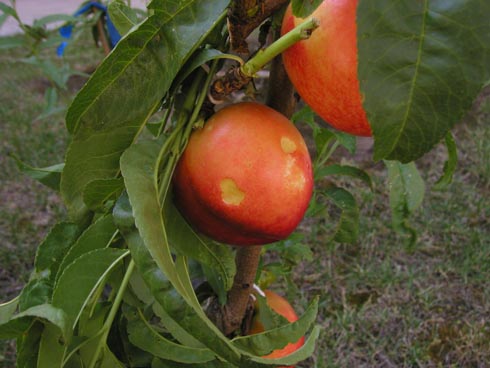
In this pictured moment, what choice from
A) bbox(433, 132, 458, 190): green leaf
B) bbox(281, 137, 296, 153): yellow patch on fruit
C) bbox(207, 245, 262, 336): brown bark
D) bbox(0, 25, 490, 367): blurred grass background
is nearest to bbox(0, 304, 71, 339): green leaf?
bbox(281, 137, 296, 153): yellow patch on fruit

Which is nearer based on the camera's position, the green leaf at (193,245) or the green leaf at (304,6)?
the green leaf at (304,6)

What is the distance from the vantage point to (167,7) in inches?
17.9

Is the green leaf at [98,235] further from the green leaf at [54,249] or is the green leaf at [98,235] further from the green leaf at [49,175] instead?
the green leaf at [49,175]

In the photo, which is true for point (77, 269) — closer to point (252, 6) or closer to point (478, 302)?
point (252, 6)

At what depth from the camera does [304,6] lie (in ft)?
1.35

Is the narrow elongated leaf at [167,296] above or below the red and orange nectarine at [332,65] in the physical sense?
below

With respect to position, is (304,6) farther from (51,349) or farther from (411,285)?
(411,285)

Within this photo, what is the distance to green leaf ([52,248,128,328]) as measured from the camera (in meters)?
0.48

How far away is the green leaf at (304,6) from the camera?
1.33 feet

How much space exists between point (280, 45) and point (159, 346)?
14.1 inches

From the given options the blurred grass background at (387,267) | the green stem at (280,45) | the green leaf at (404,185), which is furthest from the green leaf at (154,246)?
the blurred grass background at (387,267)

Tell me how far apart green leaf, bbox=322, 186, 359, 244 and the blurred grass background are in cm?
47

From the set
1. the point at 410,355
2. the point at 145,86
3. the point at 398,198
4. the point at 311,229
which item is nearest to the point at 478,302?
the point at 410,355

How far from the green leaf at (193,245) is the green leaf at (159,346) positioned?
3.2 inches
